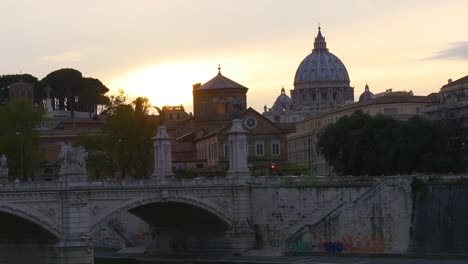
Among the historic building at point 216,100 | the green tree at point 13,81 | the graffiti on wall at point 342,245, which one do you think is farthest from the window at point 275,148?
the green tree at point 13,81

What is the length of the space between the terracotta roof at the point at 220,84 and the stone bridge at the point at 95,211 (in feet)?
147

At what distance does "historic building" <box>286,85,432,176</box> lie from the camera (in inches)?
4715

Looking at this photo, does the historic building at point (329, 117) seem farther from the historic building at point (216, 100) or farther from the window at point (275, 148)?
the historic building at point (216, 100)

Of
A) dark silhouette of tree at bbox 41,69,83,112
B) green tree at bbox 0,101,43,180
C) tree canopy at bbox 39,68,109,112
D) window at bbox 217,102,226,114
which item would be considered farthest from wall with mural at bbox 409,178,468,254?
dark silhouette of tree at bbox 41,69,83,112

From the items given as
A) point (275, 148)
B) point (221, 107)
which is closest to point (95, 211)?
point (275, 148)

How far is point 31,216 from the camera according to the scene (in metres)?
61.6

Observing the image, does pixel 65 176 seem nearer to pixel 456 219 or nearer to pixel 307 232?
pixel 307 232

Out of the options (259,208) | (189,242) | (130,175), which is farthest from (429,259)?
(130,175)

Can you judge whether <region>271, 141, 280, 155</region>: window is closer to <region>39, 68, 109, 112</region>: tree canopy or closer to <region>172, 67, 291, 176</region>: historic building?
<region>172, 67, 291, 176</region>: historic building

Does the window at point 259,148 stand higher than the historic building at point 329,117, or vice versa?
the historic building at point 329,117

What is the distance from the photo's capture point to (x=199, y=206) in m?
69.2

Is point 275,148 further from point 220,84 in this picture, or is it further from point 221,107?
point 220,84

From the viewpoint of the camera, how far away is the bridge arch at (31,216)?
60.5m

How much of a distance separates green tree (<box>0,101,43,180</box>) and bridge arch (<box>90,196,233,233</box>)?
21.1 metres
